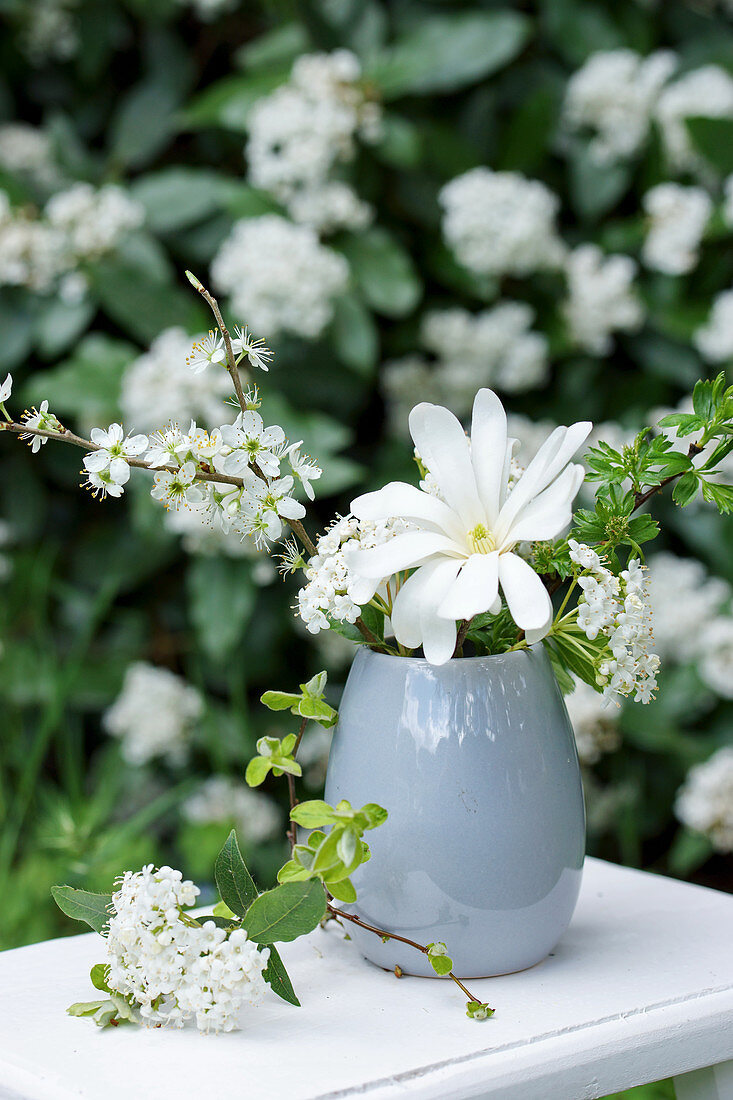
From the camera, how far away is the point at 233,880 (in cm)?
66

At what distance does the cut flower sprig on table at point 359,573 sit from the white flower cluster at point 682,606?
107 centimetres

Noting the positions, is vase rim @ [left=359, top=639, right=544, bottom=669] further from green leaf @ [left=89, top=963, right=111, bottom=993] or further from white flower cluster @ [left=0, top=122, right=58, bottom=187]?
white flower cluster @ [left=0, top=122, right=58, bottom=187]

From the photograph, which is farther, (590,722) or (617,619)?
(590,722)

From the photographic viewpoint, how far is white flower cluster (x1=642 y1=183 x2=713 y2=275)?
1.76m

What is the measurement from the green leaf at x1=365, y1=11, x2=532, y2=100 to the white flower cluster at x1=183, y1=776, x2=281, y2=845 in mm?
1085

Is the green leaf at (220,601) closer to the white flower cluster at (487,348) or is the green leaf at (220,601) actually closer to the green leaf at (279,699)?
the white flower cluster at (487,348)

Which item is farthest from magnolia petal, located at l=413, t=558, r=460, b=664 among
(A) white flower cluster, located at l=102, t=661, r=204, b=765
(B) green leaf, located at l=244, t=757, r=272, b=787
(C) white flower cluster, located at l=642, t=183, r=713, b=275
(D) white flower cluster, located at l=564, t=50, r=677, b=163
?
(D) white flower cluster, located at l=564, t=50, r=677, b=163

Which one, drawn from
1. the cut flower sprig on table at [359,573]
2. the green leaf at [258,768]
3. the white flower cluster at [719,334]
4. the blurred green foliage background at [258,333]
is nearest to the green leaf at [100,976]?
the cut flower sprig on table at [359,573]

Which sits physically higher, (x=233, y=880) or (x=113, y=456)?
(x=113, y=456)

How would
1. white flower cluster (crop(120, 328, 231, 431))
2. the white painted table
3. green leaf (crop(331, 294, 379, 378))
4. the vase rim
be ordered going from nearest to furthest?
the white painted table
the vase rim
white flower cluster (crop(120, 328, 231, 431))
green leaf (crop(331, 294, 379, 378))

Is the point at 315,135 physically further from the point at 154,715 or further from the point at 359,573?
the point at 359,573

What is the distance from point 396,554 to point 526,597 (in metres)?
0.08

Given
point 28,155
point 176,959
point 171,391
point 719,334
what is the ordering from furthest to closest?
1. point 28,155
2. point 719,334
3. point 171,391
4. point 176,959

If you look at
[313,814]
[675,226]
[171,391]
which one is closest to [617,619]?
[313,814]
